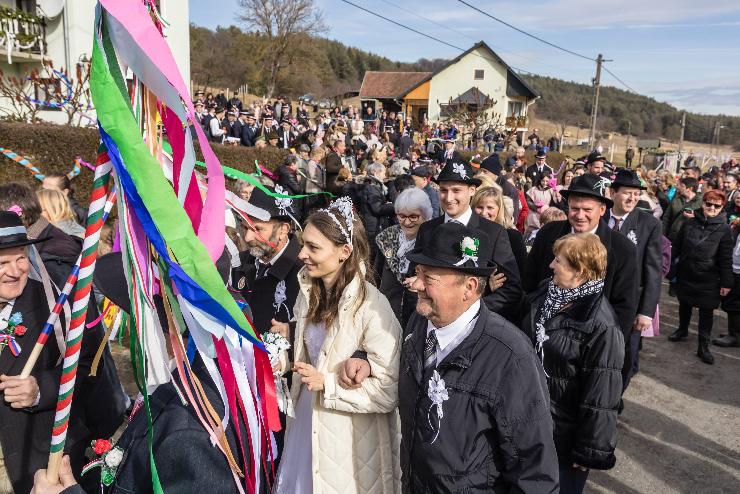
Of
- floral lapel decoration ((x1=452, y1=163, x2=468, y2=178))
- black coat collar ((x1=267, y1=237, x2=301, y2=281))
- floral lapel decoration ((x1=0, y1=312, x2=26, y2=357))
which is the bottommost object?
floral lapel decoration ((x1=0, y1=312, x2=26, y2=357))

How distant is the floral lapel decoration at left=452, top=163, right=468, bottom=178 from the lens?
417 cm

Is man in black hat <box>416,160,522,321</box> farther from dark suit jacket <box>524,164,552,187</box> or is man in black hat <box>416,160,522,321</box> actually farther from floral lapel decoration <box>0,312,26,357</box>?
dark suit jacket <box>524,164,552,187</box>

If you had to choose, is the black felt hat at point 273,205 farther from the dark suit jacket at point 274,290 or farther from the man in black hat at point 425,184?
the man in black hat at point 425,184

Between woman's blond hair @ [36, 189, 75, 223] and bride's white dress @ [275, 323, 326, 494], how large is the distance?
114 inches

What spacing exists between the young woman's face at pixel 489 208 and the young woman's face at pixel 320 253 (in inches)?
95.4

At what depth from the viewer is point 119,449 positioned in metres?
1.89

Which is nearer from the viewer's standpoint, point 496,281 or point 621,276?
point 496,281

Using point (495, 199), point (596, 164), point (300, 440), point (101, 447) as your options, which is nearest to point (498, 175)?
point (596, 164)

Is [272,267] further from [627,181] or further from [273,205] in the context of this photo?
[627,181]

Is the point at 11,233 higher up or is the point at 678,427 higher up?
the point at 11,233

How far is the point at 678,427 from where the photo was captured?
5012 mm

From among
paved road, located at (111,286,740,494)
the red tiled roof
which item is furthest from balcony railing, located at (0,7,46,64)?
the red tiled roof

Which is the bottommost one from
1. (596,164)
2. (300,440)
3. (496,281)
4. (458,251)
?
(300,440)

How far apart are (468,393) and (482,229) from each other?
2119mm
